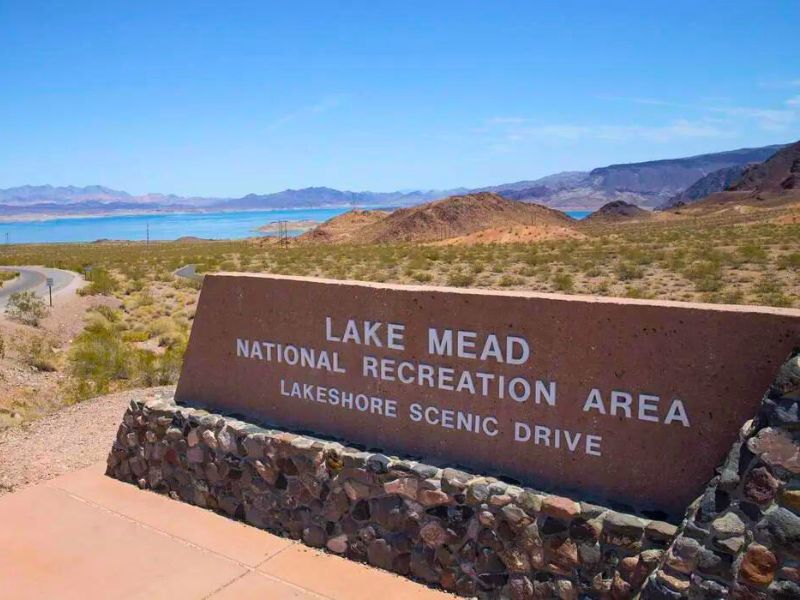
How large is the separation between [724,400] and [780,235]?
41.3 m

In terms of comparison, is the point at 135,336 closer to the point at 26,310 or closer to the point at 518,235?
the point at 26,310

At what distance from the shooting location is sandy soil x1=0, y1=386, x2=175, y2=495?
22.2ft

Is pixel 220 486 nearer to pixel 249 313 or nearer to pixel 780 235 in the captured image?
pixel 249 313

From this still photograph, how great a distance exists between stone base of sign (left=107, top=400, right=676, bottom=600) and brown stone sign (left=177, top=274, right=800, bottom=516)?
0.78 feet

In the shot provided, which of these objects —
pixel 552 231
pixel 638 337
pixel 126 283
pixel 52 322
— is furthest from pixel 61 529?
pixel 552 231

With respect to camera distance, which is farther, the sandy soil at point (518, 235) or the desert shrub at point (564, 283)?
the sandy soil at point (518, 235)

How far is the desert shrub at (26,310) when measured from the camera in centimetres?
1814

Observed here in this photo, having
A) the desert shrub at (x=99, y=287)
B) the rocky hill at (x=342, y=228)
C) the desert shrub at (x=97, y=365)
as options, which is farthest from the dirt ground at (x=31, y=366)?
the rocky hill at (x=342, y=228)

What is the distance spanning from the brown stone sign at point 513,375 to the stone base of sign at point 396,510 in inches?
9.4

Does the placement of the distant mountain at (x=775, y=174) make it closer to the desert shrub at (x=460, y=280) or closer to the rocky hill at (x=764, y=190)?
the rocky hill at (x=764, y=190)

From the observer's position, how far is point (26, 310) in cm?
1869

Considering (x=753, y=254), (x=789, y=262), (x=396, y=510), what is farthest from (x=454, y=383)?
(x=753, y=254)

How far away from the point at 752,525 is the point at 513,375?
1.77m

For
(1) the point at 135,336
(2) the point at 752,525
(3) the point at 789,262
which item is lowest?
(1) the point at 135,336
